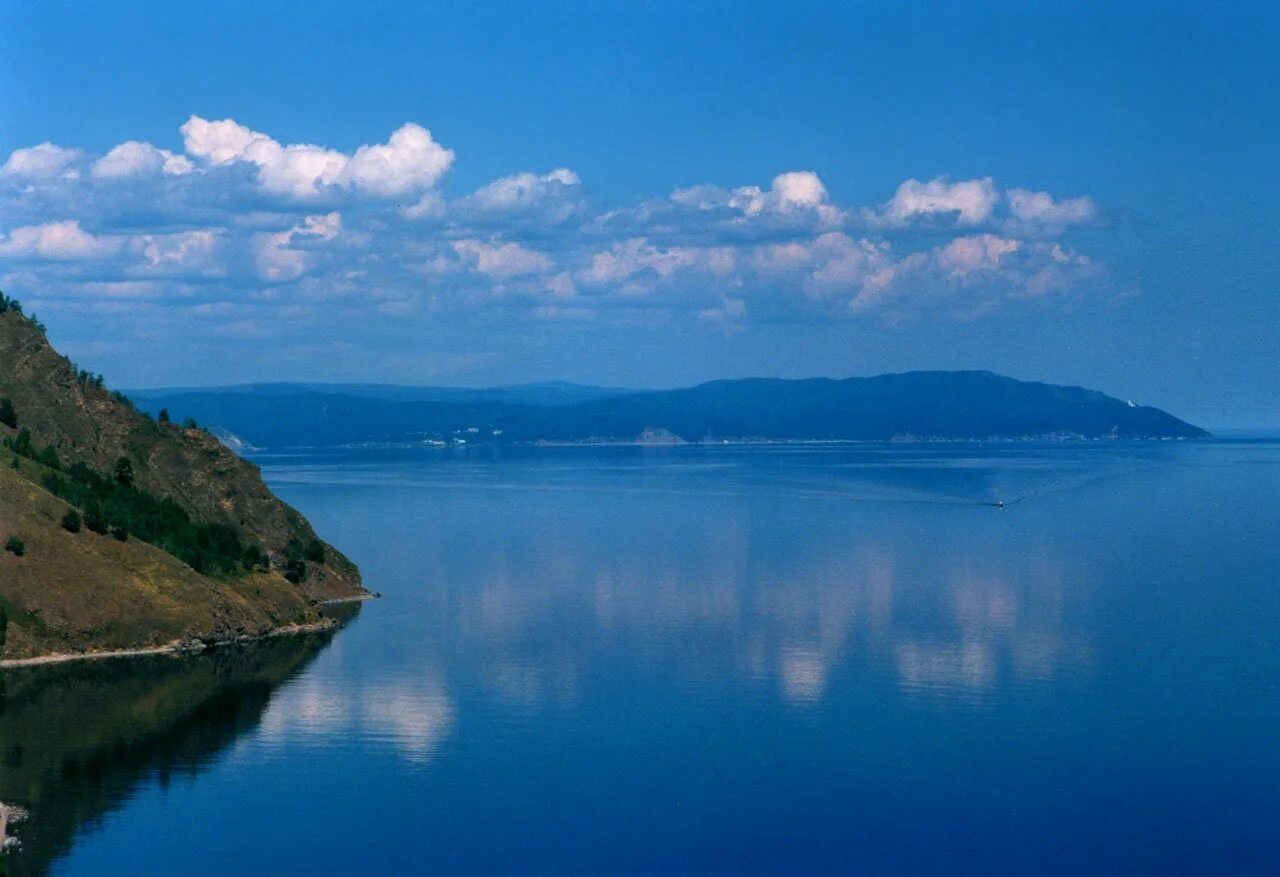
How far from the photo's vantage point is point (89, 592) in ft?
275

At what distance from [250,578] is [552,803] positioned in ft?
147

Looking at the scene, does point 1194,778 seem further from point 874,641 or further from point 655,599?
point 655,599

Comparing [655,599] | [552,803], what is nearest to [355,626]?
[655,599]

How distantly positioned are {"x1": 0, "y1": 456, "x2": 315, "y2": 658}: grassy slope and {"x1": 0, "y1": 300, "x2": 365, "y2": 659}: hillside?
71mm

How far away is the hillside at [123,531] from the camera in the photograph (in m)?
82.8

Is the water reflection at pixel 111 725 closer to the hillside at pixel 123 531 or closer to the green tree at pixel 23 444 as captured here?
the hillside at pixel 123 531

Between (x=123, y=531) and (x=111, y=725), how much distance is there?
21.3 metres

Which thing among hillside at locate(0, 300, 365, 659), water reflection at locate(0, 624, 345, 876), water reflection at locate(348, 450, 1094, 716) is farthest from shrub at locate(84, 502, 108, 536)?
water reflection at locate(348, 450, 1094, 716)

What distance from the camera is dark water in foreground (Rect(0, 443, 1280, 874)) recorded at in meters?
52.8

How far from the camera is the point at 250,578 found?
97875 millimetres

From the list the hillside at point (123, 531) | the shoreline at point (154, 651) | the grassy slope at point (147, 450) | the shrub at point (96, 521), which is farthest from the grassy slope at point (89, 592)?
the grassy slope at point (147, 450)

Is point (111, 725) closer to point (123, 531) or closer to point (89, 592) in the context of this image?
point (89, 592)

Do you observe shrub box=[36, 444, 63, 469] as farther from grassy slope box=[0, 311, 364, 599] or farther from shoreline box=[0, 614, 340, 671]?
shoreline box=[0, 614, 340, 671]

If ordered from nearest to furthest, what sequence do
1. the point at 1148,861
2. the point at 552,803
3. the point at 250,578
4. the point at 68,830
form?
the point at 1148,861
the point at 68,830
the point at 552,803
the point at 250,578
